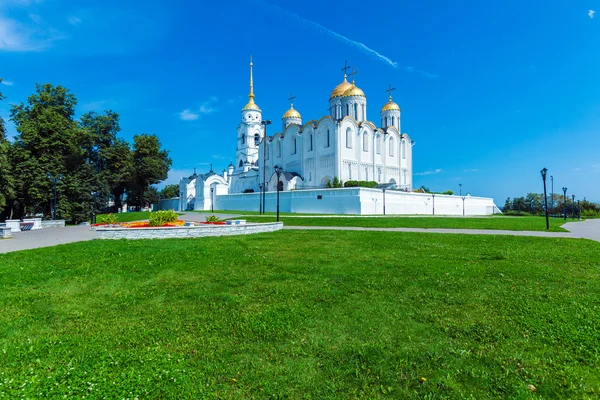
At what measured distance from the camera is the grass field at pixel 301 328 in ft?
10.2

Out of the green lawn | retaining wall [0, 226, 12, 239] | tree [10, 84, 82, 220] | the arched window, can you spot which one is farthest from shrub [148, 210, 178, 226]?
the arched window

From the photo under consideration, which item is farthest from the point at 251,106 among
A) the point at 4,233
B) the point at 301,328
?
the point at 301,328

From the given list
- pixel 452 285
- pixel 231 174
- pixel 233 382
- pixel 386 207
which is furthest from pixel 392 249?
pixel 231 174

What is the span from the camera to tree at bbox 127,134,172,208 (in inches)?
1722

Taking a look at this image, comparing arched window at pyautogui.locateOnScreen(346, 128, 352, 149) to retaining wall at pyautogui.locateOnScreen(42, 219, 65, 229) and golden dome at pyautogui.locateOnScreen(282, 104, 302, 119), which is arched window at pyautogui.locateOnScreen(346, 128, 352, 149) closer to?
golden dome at pyautogui.locateOnScreen(282, 104, 302, 119)

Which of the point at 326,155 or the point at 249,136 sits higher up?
the point at 249,136

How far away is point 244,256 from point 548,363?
646cm

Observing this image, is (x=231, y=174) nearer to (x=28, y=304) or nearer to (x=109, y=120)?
(x=109, y=120)

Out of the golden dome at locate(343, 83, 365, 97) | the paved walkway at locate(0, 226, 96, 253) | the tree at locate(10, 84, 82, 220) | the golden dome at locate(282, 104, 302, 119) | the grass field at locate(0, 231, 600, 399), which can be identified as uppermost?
the golden dome at locate(343, 83, 365, 97)

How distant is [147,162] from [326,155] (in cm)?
2385

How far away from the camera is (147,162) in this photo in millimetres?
43719

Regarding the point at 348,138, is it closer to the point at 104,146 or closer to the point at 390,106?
the point at 390,106

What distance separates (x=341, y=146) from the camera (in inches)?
1828

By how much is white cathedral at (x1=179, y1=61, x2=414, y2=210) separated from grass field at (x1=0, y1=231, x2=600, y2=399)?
36928 mm
